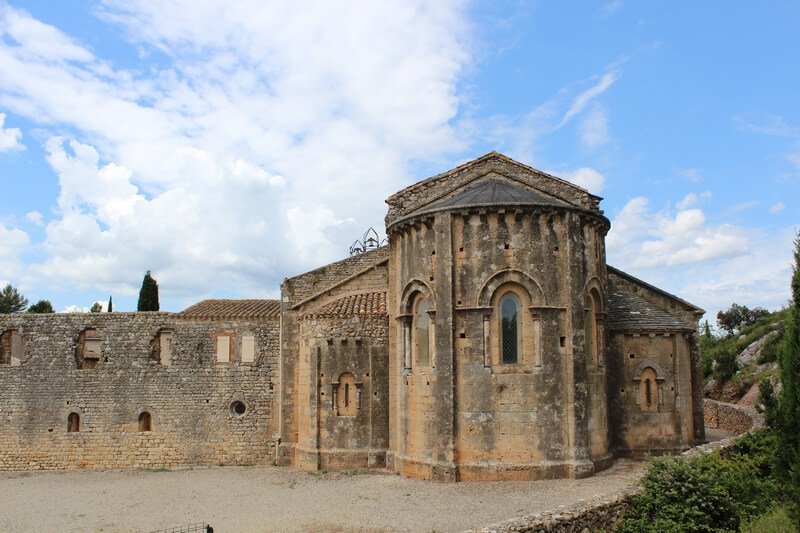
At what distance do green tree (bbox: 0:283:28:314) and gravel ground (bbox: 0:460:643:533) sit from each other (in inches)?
1360

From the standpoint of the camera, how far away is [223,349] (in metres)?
22.2

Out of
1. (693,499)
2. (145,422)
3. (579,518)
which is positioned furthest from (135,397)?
(693,499)

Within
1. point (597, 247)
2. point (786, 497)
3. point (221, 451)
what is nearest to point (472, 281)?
point (597, 247)

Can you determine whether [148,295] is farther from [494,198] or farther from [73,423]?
[494,198]

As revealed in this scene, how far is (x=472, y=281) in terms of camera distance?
1694 centimetres

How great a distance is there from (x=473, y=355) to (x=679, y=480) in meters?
6.24

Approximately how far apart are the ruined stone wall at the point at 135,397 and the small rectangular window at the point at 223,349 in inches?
6.9

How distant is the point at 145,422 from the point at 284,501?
912 centimetres

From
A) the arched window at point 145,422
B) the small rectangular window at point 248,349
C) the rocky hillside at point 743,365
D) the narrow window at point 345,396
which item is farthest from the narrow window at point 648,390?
the arched window at point 145,422

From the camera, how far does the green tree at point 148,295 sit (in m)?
29.9

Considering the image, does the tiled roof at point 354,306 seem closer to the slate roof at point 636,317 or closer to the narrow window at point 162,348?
the narrow window at point 162,348

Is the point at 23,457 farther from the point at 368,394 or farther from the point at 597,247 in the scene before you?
the point at 597,247

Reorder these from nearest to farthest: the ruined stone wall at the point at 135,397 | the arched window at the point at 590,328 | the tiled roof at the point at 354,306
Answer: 1. the arched window at the point at 590,328
2. the tiled roof at the point at 354,306
3. the ruined stone wall at the point at 135,397

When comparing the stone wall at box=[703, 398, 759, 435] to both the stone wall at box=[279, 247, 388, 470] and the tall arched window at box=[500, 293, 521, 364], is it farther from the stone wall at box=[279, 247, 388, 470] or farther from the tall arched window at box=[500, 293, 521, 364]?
the stone wall at box=[279, 247, 388, 470]
